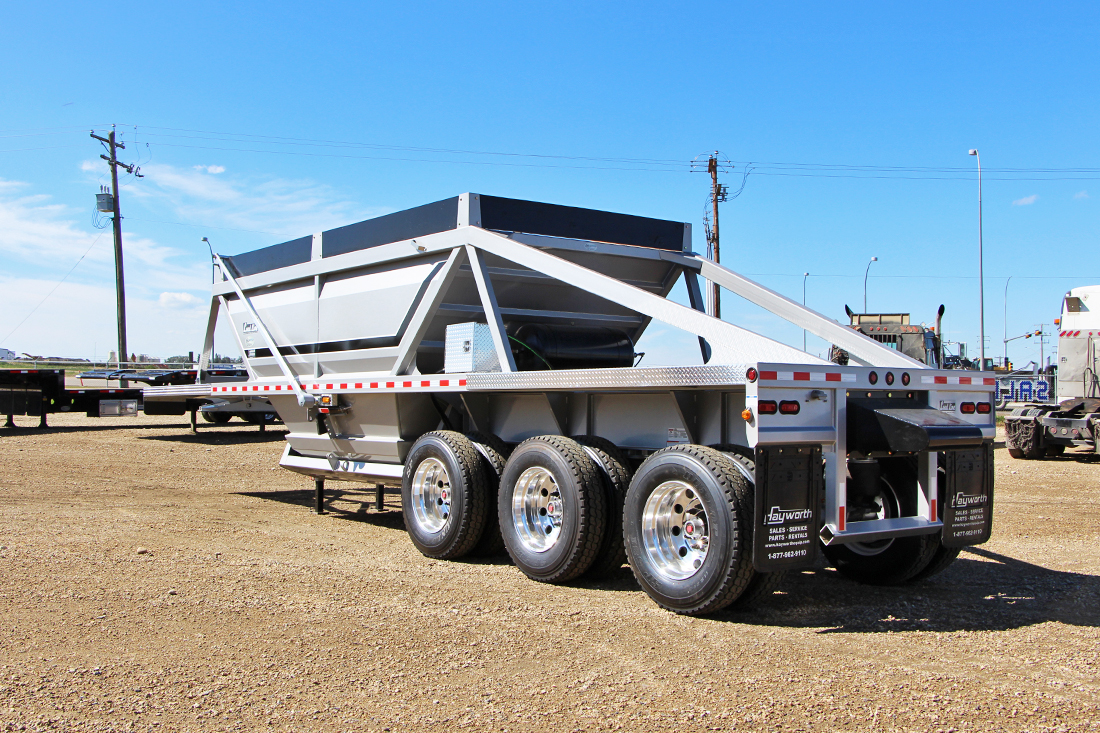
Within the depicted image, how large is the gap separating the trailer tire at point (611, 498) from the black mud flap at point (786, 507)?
3.94ft

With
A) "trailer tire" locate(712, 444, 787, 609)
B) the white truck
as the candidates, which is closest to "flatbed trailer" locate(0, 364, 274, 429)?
the white truck

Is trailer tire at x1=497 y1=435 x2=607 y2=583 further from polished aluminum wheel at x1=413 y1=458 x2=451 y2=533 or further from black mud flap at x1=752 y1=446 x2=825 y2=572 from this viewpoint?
black mud flap at x1=752 y1=446 x2=825 y2=572

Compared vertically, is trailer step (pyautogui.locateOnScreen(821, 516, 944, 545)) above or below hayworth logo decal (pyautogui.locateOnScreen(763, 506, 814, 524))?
below

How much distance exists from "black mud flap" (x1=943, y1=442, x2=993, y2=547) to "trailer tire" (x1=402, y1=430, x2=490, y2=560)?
3184 mm

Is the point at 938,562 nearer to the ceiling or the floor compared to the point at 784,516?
nearer to the floor

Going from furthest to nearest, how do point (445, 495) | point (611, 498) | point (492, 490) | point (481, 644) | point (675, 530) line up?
1. point (445, 495)
2. point (492, 490)
3. point (611, 498)
4. point (675, 530)
5. point (481, 644)


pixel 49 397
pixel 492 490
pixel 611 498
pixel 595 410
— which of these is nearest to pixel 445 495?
pixel 492 490

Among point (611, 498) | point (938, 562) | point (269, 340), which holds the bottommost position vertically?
point (938, 562)

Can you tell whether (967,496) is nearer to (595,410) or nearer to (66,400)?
(595,410)

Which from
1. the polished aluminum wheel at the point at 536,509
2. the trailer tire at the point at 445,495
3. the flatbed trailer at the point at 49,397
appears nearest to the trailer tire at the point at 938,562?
the polished aluminum wheel at the point at 536,509

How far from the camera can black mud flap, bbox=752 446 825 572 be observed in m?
4.64

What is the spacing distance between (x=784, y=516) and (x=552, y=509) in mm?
1923

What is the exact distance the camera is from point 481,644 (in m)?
4.46

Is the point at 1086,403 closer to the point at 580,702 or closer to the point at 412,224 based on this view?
the point at 412,224
